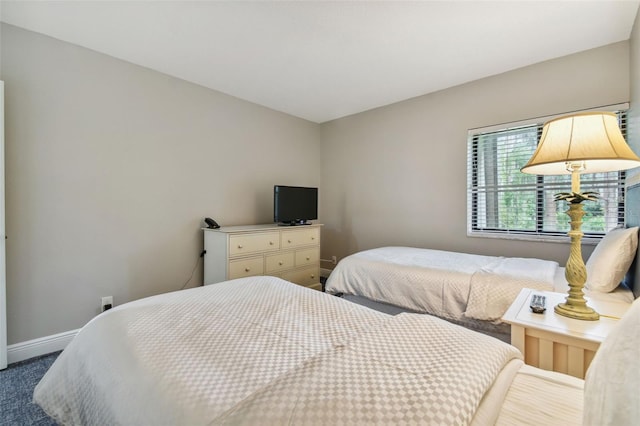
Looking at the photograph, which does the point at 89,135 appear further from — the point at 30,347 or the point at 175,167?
the point at 30,347

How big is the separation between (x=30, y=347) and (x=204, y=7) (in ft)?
9.09

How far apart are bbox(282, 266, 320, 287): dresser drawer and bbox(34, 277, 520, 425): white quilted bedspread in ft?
6.61

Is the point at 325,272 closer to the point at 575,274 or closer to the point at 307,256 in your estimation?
the point at 307,256

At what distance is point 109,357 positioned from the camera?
2.97ft

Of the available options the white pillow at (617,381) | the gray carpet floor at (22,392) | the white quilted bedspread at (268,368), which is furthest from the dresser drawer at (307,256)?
the white pillow at (617,381)

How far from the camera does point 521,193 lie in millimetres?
2785

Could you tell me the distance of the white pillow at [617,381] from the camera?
0.40m

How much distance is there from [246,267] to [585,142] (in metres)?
2.63

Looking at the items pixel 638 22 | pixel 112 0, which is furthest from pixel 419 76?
pixel 112 0

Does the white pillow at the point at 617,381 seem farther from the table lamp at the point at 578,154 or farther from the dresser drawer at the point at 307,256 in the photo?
the dresser drawer at the point at 307,256

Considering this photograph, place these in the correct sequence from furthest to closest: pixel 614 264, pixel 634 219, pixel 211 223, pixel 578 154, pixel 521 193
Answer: pixel 211 223, pixel 521 193, pixel 634 219, pixel 614 264, pixel 578 154

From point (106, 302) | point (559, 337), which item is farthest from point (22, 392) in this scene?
point (559, 337)

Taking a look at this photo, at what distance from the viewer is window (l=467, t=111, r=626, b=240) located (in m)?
2.37

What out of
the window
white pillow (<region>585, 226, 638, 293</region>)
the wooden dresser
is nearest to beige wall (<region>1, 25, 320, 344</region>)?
the wooden dresser
